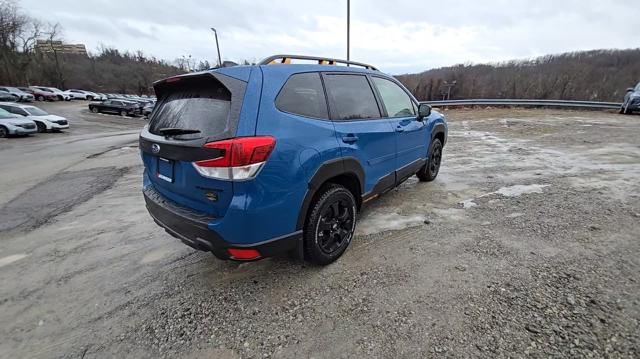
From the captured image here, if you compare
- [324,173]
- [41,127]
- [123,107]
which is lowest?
[41,127]

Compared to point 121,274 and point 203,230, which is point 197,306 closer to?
point 203,230

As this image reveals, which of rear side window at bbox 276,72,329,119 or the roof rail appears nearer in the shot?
rear side window at bbox 276,72,329,119

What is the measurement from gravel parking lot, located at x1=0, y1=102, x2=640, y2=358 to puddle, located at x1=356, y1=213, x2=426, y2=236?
24 mm

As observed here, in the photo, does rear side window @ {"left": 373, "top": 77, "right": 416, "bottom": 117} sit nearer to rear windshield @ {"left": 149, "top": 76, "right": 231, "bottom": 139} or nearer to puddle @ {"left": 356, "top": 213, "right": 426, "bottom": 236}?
→ puddle @ {"left": 356, "top": 213, "right": 426, "bottom": 236}

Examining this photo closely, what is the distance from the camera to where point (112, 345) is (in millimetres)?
2014

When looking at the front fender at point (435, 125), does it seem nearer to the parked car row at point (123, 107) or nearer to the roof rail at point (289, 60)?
the roof rail at point (289, 60)

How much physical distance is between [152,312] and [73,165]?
26.0 feet

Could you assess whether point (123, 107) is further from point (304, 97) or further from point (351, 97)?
point (304, 97)

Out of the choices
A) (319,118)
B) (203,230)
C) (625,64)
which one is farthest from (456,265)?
(625,64)

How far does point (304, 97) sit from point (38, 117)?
804 inches

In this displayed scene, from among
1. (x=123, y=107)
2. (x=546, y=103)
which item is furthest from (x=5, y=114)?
(x=546, y=103)

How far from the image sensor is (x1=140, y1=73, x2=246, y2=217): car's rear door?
204cm

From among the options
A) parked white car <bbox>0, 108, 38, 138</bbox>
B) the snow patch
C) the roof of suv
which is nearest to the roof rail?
the roof of suv

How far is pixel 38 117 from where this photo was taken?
633 inches
